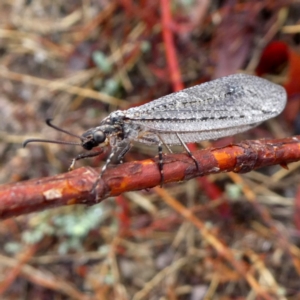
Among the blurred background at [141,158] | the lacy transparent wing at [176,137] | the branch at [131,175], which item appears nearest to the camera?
the branch at [131,175]

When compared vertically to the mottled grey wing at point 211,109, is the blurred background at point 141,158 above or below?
below

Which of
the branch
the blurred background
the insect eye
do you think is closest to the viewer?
the branch

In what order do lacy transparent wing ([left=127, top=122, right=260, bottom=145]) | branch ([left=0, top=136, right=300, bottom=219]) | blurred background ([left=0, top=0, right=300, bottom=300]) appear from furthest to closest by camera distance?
1. blurred background ([left=0, top=0, right=300, bottom=300])
2. lacy transparent wing ([left=127, top=122, right=260, bottom=145])
3. branch ([left=0, top=136, right=300, bottom=219])

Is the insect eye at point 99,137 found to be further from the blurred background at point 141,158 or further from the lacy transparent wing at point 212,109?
the blurred background at point 141,158

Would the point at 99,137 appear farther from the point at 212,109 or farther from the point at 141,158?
the point at 141,158

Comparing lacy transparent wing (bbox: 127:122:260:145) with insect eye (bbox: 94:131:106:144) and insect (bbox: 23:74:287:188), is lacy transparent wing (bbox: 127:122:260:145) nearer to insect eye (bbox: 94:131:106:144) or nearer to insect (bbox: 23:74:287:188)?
insect (bbox: 23:74:287:188)

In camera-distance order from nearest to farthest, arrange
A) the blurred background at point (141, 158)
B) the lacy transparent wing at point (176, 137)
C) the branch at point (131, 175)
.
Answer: the branch at point (131, 175)
the lacy transparent wing at point (176, 137)
the blurred background at point (141, 158)

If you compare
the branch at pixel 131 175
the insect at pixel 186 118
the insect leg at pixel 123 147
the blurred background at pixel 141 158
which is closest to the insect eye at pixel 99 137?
the insect at pixel 186 118

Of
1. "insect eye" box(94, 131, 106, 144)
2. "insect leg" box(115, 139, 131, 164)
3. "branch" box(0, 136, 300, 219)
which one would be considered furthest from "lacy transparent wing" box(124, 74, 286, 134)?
"branch" box(0, 136, 300, 219)

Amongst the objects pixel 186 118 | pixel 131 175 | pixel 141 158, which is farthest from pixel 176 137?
pixel 141 158
